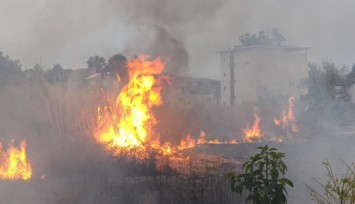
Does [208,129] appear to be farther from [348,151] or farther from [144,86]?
[348,151]

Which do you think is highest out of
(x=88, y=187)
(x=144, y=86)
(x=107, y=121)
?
(x=144, y=86)

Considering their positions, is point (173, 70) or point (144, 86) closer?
point (144, 86)

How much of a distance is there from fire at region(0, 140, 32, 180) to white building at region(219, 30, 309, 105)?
1242 inches

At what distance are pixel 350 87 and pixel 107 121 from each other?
20.2 meters

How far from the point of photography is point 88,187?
9.70 m

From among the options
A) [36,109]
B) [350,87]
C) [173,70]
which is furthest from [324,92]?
[36,109]

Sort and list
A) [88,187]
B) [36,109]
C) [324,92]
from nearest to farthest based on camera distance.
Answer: [88,187]
[36,109]
[324,92]

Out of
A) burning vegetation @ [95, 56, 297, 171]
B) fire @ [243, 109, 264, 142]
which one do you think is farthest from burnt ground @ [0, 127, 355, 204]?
fire @ [243, 109, 264, 142]

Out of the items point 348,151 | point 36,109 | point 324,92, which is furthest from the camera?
point 324,92

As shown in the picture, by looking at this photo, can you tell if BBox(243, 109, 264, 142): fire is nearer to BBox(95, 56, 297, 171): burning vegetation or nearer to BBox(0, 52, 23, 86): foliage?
BBox(95, 56, 297, 171): burning vegetation

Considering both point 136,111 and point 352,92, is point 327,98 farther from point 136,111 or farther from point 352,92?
point 136,111

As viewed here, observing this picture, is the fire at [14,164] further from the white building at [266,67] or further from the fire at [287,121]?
the white building at [266,67]

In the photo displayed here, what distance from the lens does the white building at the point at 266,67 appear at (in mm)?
42656

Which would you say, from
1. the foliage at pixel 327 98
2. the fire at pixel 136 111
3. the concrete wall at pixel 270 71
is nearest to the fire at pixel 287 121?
the foliage at pixel 327 98
